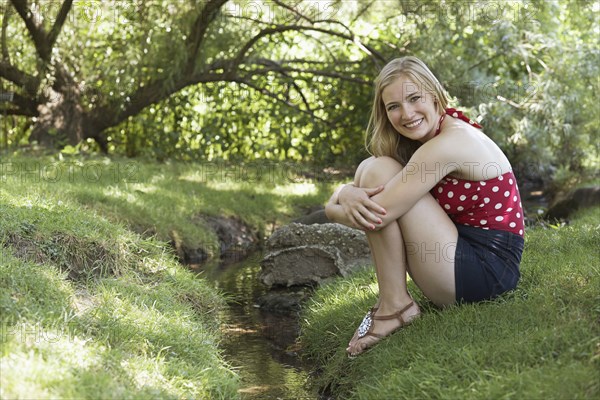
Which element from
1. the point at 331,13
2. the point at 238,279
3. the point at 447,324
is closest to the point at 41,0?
the point at 331,13

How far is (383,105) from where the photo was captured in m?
4.32

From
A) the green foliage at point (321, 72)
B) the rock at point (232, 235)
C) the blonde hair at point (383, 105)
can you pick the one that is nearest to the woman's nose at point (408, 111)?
the blonde hair at point (383, 105)

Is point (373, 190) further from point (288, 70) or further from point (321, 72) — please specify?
point (288, 70)

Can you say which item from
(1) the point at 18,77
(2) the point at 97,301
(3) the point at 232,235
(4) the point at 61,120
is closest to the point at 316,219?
(3) the point at 232,235

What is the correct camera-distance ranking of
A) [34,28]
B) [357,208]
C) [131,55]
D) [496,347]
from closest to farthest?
[496,347], [357,208], [34,28], [131,55]

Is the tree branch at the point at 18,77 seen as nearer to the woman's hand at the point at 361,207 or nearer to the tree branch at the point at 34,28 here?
the tree branch at the point at 34,28

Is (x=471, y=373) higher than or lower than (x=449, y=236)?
lower

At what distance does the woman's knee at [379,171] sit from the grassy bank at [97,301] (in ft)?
3.88

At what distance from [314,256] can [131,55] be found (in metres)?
4.91

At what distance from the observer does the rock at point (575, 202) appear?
8672mm

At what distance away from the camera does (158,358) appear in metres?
3.74

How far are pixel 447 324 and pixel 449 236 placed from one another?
1.38 ft

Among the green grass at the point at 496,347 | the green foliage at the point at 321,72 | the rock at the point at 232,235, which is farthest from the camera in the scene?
the green foliage at the point at 321,72

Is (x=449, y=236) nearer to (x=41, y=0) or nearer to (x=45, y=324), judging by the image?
(x=45, y=324)
